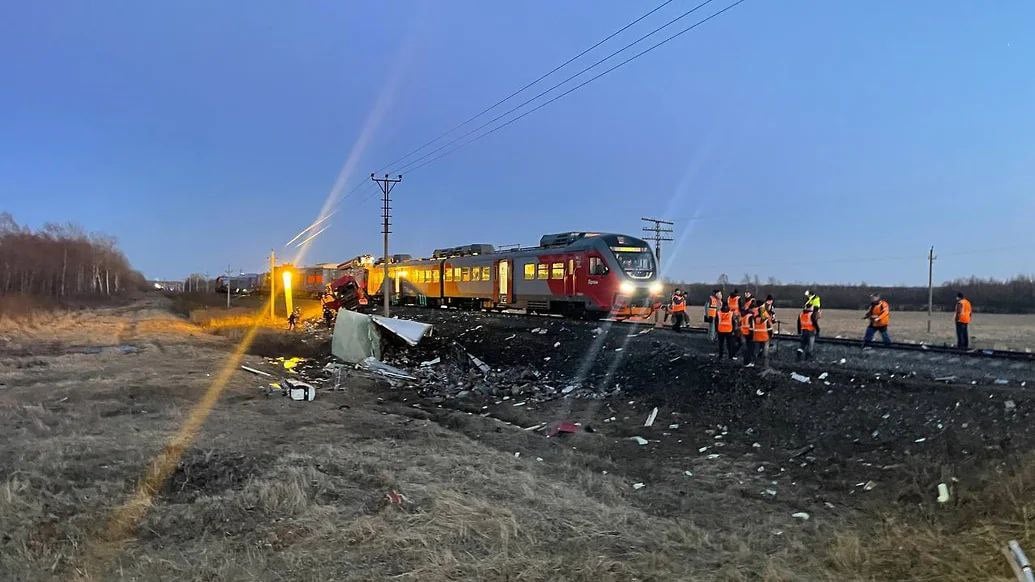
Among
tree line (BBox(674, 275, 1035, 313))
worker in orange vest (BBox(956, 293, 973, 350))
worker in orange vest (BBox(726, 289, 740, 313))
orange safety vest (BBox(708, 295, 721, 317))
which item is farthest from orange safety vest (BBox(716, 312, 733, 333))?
tree line (BBox(674, 275, 1035, 313))

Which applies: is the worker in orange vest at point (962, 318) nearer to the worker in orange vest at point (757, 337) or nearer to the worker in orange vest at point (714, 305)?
the worker in orange vest at point (757, 337)

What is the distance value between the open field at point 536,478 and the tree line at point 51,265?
212 ft

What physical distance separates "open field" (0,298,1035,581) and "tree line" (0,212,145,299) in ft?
212

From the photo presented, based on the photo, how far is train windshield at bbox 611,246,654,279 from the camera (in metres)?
23.3

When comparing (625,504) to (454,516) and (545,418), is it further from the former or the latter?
(545,418)

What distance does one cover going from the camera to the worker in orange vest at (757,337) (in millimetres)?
14156

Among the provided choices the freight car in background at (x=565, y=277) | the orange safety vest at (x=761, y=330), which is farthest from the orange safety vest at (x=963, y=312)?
the freight car in background at (x=565, y=277)

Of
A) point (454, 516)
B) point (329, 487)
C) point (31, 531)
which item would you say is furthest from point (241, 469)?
point (454, 516)

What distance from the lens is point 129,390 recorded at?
14.2 m

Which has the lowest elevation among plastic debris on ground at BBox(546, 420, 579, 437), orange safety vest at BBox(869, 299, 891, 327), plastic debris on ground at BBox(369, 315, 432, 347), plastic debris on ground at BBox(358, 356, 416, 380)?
plastic debris on ground at BBox(546, 420, 579, 437)

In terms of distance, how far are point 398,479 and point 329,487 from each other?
2.61ft

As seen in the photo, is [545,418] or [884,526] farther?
[545,418]

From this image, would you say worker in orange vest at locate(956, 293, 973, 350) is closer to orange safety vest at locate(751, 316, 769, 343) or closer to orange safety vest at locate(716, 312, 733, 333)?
orange safety vest at locate(751, 316, 769, 343)

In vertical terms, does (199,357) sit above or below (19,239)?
below
